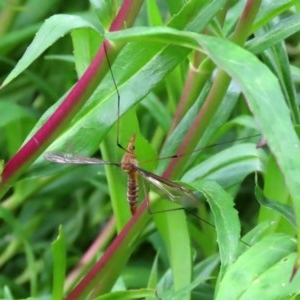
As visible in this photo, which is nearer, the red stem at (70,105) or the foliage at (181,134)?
the foliage at (181,134)

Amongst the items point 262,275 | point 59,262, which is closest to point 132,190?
point 59,262

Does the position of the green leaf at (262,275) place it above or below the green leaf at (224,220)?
above

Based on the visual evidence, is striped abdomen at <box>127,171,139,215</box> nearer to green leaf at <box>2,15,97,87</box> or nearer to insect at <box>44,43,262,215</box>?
insect at <box>44,43,262,215</box>

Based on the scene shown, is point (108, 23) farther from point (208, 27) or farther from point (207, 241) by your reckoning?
point (207, 241)

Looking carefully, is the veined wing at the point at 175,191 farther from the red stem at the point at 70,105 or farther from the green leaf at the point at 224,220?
the red stem at the point at 70,105

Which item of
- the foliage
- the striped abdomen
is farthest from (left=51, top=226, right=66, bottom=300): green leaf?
the striped abdomen

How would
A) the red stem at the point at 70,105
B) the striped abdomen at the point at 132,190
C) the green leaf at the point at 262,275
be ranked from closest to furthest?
1. the green leaf at the point at 262,275
2. the red stem at the point at 70,105
3. the striped abdomen at the point at 132,190

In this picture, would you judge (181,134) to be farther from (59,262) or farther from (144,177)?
(59,262)

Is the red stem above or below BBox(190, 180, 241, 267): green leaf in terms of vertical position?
above

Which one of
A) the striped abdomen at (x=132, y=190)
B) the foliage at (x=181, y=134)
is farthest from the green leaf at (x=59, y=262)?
the striped abdomen at (x=132, y=190)
